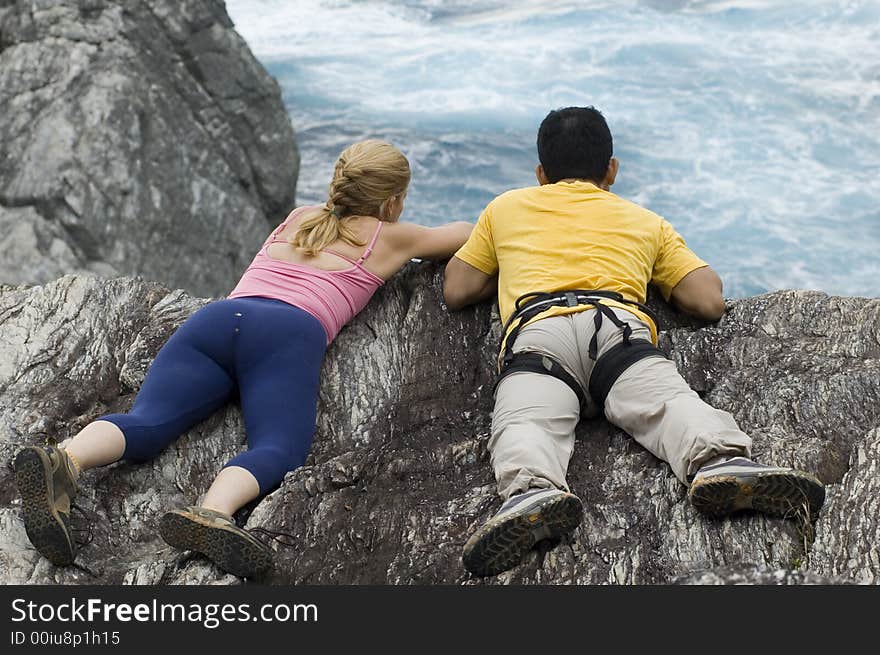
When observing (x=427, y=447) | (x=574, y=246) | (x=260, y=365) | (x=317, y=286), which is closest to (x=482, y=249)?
(x=574, y=246)

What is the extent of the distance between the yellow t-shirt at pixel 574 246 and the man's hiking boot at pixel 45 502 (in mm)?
2484

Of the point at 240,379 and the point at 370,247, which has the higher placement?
the point at 370,247

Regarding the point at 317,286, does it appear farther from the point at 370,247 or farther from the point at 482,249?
the point at 482,249

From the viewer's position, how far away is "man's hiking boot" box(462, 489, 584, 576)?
420 centimetres

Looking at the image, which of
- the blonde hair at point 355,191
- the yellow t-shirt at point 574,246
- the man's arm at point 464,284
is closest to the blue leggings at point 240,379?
the blonde hair at point 355,191

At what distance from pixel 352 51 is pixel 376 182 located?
34476 mm

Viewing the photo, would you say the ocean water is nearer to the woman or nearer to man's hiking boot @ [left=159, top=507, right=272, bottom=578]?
the woman

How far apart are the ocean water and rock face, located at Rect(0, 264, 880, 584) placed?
19.2 m

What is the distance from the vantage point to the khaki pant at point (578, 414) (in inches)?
179

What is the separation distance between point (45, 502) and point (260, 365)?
1271 mm

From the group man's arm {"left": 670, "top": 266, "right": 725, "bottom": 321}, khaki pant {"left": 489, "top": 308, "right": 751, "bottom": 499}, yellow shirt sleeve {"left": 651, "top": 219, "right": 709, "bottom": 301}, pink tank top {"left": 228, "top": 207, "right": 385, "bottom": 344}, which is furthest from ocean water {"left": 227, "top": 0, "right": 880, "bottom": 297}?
khaki pant {"left": 489, "top": 308, "right": 751, "bottom": 499}

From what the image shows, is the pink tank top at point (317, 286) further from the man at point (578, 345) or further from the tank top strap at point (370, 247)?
the man at point (578, 345)

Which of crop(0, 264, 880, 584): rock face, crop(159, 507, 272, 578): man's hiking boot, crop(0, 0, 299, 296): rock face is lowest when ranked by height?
crop(0, 0, 299, 296): rock face

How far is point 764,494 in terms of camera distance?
4273 millimetres
